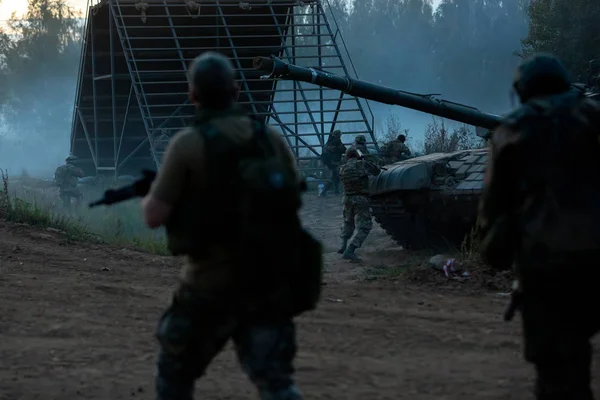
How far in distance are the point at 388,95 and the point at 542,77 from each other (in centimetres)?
763

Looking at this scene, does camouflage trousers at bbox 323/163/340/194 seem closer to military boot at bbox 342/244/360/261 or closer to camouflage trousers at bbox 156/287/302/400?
military boot at bbox 342/244/360/261

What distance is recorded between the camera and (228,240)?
3637 millimetres

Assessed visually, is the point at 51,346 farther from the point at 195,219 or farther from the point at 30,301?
the point at 195,219

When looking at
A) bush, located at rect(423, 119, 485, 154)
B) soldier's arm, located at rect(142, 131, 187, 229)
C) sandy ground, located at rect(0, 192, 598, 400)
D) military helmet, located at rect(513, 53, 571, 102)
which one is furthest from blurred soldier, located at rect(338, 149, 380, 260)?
soldier's arm, located at rect(142, 131, 187, 229)

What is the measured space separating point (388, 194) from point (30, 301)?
17.0ft

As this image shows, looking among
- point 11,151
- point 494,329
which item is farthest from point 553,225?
point 11,151

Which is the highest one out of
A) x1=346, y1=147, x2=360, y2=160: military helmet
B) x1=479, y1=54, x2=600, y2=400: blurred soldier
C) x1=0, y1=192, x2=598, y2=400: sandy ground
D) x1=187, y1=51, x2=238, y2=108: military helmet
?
x1=187, y1=51, x2=238, y2=108: military helmet

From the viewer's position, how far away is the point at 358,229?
12.7 metres

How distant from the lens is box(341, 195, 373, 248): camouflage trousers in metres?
12.7

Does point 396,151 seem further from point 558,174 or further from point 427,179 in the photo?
point 558,174

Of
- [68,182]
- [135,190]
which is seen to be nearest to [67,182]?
[68,182]

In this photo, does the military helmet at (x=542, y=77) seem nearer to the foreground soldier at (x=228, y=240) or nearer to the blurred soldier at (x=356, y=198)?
the foreground soldier at (x=228, y=240)

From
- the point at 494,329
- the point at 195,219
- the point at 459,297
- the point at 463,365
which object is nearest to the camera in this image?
the point at 195,219

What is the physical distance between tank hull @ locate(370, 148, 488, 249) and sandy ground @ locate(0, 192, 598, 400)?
3.13ft
